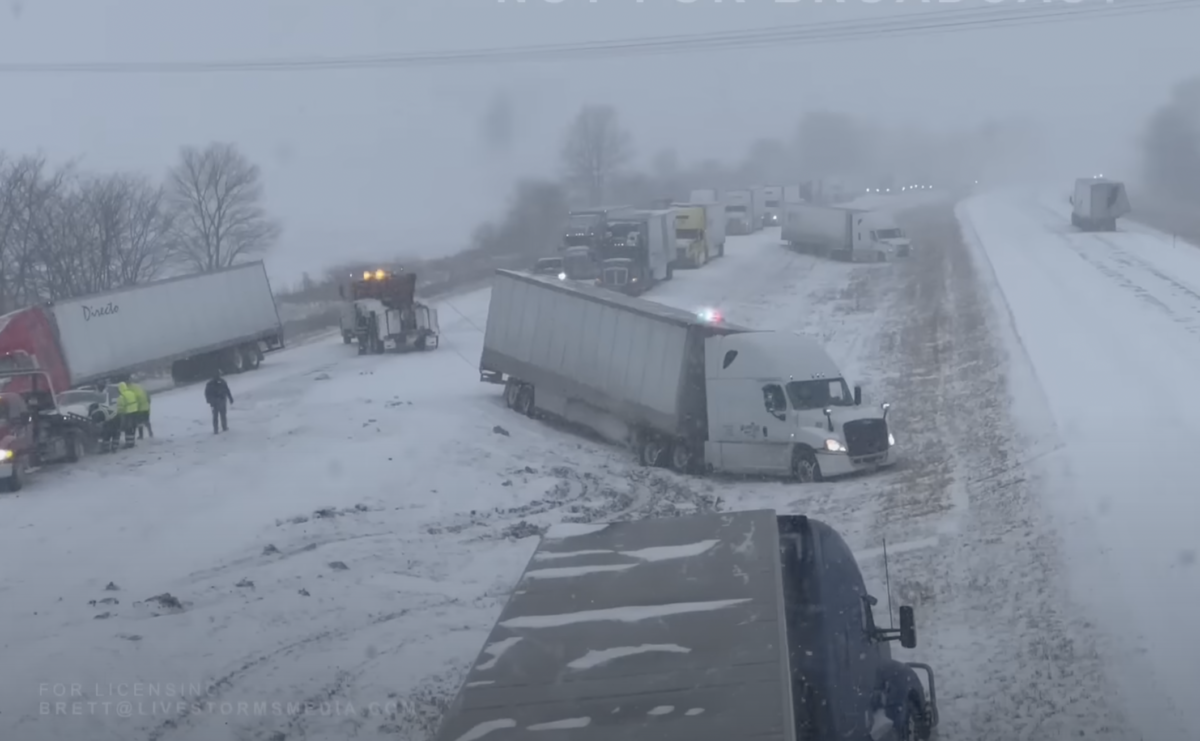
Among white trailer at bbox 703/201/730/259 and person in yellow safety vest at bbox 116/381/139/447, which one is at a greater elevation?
person in yellow safety vest at bbox 116/381/139/447

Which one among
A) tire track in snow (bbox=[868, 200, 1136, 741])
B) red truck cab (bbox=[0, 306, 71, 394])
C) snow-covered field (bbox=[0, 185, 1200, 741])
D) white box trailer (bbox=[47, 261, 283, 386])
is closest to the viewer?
tire track in snow (bbox=[868, 200, 1136, 741])

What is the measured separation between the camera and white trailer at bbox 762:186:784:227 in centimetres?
8488

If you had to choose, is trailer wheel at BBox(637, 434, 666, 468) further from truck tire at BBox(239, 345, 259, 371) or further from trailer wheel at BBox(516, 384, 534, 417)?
truck tire at BBox(239, 345, 259, 371)

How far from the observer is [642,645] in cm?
664

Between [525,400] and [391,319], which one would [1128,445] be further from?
[391,319]

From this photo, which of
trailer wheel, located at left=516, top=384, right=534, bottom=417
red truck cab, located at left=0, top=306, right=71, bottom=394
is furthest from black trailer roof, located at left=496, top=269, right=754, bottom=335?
red truck cab, located at left=0, top=306, right=71, bottom=394

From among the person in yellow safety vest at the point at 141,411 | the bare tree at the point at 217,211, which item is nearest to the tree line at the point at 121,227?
the bare tree at the point at 217,211

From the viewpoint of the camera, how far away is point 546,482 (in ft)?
73.2

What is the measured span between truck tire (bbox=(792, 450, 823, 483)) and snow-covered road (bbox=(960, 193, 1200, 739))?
12.3 feet

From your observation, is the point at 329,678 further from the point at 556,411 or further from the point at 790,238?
the point at 790,238

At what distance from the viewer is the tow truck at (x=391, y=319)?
41.4 m

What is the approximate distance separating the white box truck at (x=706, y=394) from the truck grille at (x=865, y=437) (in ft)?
0.06

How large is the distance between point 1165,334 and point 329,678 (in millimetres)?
25787

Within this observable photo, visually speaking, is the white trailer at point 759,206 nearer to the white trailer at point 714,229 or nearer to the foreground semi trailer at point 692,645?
the white trailer at point 714,229
